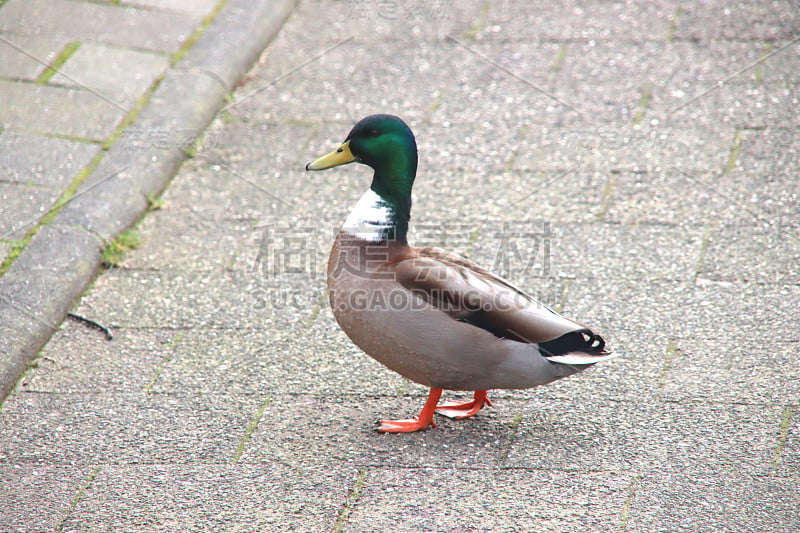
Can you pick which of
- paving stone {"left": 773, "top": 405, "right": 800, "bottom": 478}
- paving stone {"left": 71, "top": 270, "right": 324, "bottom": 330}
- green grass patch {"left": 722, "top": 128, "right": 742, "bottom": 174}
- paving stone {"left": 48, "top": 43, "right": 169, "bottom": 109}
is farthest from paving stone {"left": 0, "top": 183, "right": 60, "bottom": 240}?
green grass patch {"left": 722, "top": 128, "right": 742, "bottom": 174}

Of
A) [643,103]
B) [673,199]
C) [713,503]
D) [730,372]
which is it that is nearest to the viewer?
[713,503]

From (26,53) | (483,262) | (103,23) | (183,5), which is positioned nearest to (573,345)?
(483,262)

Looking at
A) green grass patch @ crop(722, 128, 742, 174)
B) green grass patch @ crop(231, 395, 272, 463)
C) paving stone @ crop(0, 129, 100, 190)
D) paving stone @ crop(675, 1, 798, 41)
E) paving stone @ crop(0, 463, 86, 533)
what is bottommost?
paving stone @ crop(0, 463, 86, 533)

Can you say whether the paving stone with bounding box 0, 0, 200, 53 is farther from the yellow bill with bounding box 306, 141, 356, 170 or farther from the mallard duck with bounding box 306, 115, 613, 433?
the mallard duck with bounding box 306, 115, 613, 433

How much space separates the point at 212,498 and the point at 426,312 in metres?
0.93

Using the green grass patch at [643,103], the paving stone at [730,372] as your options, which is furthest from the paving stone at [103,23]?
the paving stone at [730,372]

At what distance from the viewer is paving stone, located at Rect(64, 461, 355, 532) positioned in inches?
111

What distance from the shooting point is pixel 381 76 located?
18.7 ft

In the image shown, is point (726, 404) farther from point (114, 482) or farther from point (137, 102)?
point (137, 102)

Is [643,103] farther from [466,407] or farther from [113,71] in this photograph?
[113,71]

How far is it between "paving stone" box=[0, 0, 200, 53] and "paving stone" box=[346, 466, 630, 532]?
372cm

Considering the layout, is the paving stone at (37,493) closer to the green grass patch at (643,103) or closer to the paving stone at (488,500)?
the paving stone at (488,500)

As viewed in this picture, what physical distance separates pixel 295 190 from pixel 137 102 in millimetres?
1191

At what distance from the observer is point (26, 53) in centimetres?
541
